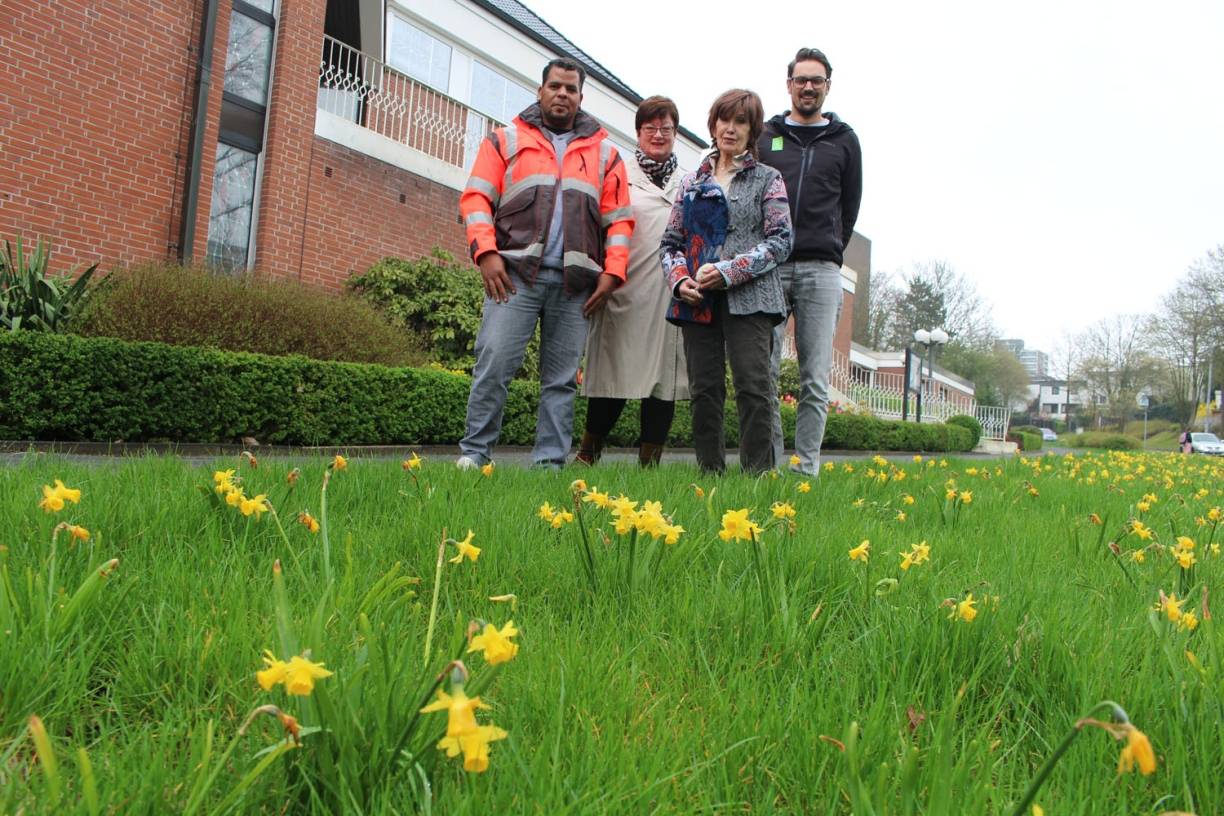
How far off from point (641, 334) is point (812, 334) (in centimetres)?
102

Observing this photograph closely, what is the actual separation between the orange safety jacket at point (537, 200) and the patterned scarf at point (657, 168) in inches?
22.2

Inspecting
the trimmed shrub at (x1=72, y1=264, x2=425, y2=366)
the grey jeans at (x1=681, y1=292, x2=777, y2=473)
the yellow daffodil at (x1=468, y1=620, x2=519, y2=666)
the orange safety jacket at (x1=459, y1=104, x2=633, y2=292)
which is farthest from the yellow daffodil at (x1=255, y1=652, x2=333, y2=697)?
the trimmed shrub at (x1=72, y1=264, x2=425, y2=366)

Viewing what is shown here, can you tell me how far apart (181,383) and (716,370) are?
4170 millimetres

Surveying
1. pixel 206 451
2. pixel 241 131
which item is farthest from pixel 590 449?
pixel 241 131

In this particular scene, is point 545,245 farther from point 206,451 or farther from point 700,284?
point 206,451

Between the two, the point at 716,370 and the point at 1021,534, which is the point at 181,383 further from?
the point at 1021,534

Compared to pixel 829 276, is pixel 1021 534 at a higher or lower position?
lower

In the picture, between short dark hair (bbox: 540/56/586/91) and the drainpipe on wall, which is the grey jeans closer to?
short dark hair (bbox: 540/56/586/91)

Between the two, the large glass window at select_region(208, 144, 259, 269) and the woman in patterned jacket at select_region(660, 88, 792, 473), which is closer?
the woman in patterned jacket at select_region(660, 88, 792, 473)

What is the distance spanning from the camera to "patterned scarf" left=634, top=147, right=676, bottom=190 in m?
5.11

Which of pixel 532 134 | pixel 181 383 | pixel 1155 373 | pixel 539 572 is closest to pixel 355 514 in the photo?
pixel 539 572

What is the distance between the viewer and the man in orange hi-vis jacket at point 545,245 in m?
4.39

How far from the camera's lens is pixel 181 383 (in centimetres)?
611

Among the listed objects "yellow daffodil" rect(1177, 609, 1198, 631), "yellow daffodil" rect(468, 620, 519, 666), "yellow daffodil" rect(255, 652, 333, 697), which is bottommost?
"yellow daffodil" rect(255, 652, 333, 697)
